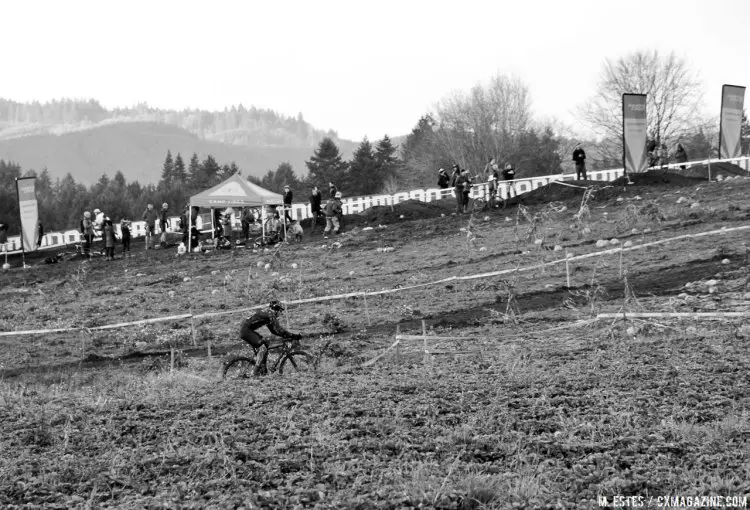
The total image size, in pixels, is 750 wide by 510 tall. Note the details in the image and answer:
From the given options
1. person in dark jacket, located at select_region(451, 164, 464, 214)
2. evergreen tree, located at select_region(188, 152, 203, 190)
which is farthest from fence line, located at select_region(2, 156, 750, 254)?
evergreen tree, located at select_region(188, 152, 203, 190)

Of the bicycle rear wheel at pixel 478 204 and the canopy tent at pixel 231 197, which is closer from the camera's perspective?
the canopy tent at pixel 231 197

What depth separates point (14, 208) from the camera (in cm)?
7619

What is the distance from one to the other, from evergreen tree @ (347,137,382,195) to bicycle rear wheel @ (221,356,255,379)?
77.0 metres

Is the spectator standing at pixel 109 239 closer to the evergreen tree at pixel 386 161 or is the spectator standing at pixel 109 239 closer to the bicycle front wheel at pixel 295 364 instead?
the bicycle front wheel at pixel 295 364

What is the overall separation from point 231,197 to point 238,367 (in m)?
21.5

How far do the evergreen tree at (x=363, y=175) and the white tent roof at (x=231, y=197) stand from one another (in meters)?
55.6

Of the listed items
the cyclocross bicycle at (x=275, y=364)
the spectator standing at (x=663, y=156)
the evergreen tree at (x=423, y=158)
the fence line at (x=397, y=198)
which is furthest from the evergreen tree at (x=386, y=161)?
the cyclocross bicycle at (x=275, y=364)

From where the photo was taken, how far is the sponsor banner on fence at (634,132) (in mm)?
32906

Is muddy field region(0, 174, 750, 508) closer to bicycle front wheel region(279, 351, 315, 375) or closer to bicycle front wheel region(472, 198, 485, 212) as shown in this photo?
bicycle front wheel region(279, 351, 315, 375)

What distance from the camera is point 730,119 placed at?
115ft

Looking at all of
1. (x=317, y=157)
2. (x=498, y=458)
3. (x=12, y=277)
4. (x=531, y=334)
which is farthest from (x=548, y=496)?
(x=317, y=157)

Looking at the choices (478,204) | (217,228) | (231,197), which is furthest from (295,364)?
(478,204)

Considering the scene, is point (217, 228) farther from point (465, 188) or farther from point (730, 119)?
point (730, 119)

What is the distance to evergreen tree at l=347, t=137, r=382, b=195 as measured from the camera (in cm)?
9300
